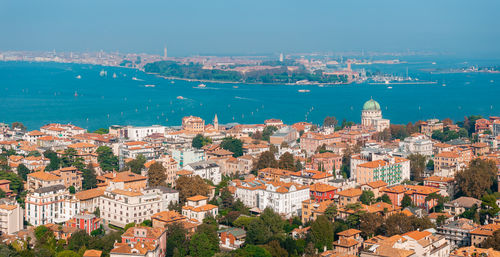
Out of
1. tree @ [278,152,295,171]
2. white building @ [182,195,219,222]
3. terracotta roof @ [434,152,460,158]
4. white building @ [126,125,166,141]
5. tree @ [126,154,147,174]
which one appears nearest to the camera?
white building @ [182,195,219,222]

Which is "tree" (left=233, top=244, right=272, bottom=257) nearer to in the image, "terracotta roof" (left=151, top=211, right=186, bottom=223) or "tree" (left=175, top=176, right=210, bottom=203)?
"terracotta roof" (left=151, top=211, right=186, bottom=223)

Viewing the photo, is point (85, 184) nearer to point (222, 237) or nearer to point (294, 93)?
point (222, 237)

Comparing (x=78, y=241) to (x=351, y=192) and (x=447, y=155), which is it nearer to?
(x=351, y=192)

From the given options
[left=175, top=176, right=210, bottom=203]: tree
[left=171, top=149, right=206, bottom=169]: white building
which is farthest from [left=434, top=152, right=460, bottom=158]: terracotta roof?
[left=175, top=176, right=210, bottom=203]: tree

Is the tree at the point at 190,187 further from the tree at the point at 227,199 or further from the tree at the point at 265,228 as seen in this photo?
the tree at the point at 265,228

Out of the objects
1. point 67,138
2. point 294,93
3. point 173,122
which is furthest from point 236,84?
point 67,138

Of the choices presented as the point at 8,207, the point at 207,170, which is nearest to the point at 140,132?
the point at 207,170

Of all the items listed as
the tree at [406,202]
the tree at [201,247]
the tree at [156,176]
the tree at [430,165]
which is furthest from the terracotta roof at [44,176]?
the tree at [430,165]
